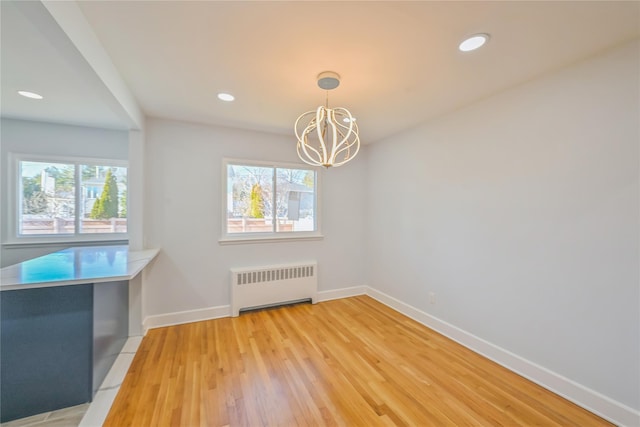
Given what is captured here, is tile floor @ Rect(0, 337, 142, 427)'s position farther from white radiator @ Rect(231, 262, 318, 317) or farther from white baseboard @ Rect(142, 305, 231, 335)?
white radiator @ Rect(231, 262, 318, 317)

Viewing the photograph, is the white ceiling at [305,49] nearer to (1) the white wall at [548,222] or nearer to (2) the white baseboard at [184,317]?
(1) the white wall at [548,222]

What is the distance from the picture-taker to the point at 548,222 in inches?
78.7

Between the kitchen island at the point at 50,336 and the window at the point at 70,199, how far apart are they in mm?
2013

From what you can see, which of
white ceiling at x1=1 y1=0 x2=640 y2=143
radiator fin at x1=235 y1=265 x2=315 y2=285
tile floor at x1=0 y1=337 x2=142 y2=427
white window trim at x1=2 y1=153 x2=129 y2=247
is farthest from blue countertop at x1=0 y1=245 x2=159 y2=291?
white window trim at x1=2 y1=153 x2=129 y2=247

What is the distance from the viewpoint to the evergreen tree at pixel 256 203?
139 inches

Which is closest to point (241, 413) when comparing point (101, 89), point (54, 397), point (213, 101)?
point (54, 397)

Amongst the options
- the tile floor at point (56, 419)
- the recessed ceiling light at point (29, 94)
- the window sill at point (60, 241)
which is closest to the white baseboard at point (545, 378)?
the tile floor at point (56, 419)

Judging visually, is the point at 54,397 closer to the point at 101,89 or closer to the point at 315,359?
the point at 315,359

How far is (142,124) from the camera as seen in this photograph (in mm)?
2787

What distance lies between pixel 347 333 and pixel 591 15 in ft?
10.2

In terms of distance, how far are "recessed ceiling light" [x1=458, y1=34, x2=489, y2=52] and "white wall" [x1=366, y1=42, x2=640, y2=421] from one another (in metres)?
0.82

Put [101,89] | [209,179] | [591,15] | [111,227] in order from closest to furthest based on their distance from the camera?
[591,15] < [101,89] < [209,179] < [111,227]

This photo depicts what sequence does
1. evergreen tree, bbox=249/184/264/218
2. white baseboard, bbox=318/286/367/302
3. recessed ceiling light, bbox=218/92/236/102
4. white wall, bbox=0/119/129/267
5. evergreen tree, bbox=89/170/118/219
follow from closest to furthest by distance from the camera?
recessed ceiling light, bbox=218/92/236/102 < white wall, bbox=0/119/129/267 < evergreen tree, bbox=249/184/264/218 < evergreen tree, bbox=89/170/118/219 < white baseboard, bbox=318/286/367/302

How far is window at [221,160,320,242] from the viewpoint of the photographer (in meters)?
3.41
